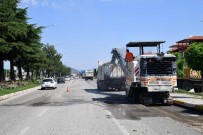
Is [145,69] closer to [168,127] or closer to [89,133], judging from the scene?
[168,127]

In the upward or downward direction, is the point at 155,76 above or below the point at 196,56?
below

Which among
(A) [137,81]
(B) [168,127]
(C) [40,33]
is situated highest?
(C) [40,33]

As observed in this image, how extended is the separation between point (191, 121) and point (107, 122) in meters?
3.13

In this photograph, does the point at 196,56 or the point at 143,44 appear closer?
the point at 196,56

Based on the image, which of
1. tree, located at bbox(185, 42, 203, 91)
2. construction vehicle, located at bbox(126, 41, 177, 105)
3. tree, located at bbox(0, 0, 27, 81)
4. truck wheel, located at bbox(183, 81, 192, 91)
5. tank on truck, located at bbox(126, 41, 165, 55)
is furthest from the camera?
truck wheel, located at bbox(183, 81, 192, 91)

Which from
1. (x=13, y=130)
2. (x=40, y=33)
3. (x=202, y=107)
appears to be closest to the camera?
(x=13, y=130)

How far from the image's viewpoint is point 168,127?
13.6 meters

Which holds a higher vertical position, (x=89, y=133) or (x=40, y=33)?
(x=40, y=33)

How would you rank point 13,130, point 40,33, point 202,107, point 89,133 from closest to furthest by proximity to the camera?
point 89,133, point 13,130, point 202,107, point 40,33

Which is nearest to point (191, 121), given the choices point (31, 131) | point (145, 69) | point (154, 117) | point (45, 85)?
point (154, 117)

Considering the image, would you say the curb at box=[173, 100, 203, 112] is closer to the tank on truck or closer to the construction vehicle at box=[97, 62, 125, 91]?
the tank on truck

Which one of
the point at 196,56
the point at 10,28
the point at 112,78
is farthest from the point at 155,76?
the point at 112,78

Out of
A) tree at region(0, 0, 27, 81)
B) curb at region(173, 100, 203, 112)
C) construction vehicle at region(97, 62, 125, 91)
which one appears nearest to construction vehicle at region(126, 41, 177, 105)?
curb at region(173, 100, 203, 112)

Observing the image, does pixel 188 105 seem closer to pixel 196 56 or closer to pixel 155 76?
pixel 155 76
